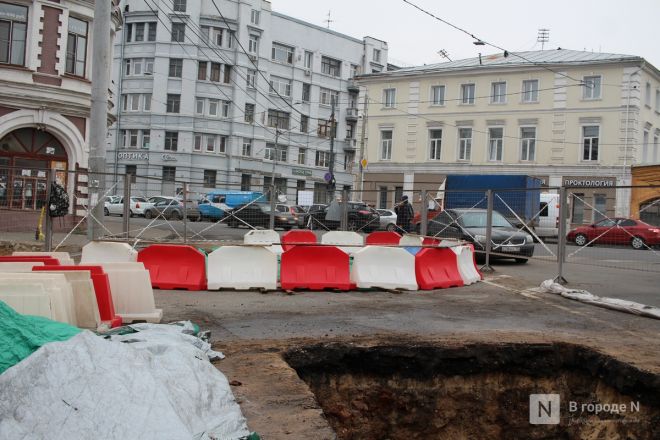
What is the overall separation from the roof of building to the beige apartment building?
69 millimetres

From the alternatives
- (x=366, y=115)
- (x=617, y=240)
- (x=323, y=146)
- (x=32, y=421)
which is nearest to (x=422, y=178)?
(x=366, y=115)

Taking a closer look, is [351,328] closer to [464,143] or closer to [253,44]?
Result: [464,143]

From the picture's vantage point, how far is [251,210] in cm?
1792

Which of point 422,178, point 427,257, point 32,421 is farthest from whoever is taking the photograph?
point 422,178

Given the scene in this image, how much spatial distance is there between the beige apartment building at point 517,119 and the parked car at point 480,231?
1972 centimetres

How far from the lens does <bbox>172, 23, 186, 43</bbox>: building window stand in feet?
165

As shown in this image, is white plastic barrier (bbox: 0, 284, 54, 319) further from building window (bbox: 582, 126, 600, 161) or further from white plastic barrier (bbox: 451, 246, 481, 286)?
building window (bbox: 582, 126, 600, 161)

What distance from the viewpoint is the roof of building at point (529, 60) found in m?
38.4

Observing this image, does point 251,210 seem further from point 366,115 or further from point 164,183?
point 366,115

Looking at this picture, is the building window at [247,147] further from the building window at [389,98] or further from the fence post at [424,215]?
the fence post at [424,215]

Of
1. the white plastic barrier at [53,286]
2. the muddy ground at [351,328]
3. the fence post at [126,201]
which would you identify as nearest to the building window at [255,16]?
the fence post at [126,201]

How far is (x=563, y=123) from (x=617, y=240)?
29.2 metres

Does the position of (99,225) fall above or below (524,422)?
above

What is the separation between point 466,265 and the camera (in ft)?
39.5
